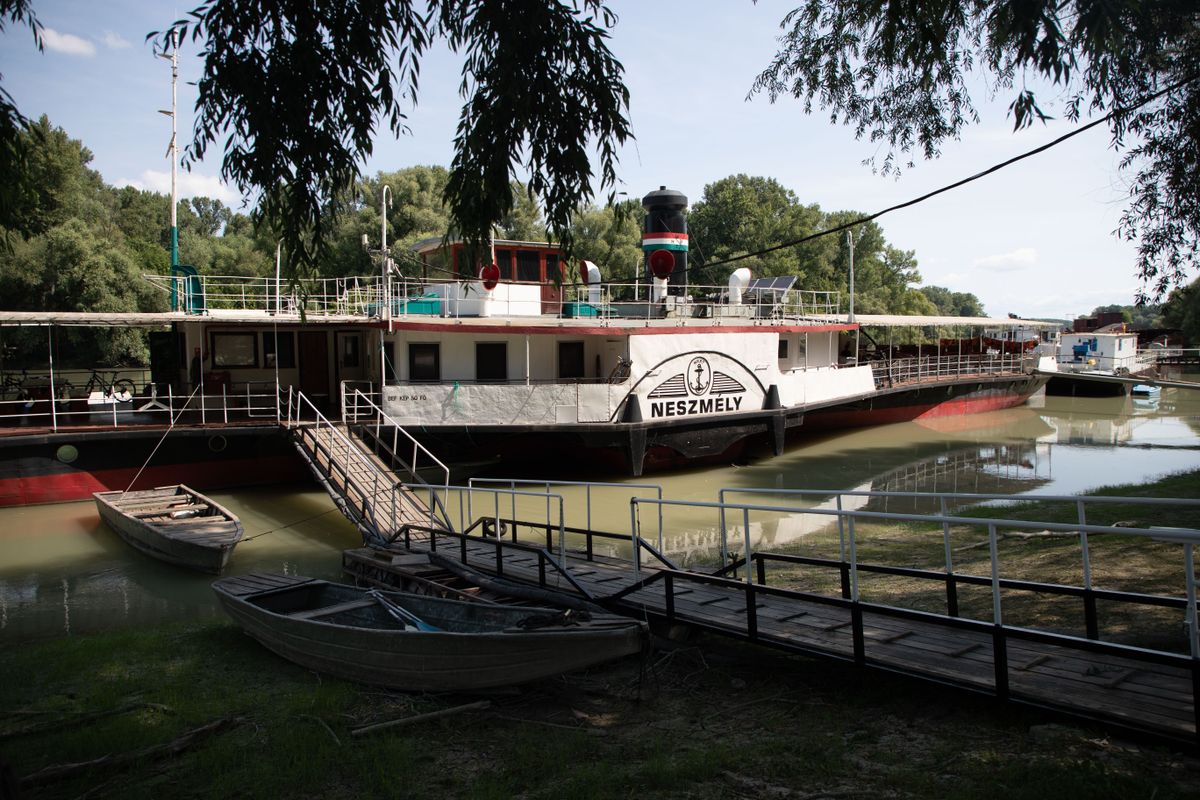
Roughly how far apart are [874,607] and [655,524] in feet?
29.6

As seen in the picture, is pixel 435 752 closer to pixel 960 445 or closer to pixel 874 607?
pixel 874 607

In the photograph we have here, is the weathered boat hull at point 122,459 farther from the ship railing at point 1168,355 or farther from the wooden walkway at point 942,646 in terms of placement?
the ship railing at point 1168,355

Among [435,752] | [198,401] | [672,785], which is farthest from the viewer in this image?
[198,401]

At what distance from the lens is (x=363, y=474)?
14.7 m

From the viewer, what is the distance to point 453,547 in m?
10.8

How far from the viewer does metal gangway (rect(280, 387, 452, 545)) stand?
1277cm

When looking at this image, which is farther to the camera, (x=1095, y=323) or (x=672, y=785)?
(x=1095, y=323)

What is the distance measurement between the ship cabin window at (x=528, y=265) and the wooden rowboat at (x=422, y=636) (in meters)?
13.4

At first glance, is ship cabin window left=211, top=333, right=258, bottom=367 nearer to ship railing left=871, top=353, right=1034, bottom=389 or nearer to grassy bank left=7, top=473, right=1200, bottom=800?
grassy bank left=7, top=473, right=1200, bottom=800

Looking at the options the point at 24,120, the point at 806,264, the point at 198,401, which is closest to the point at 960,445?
the point at 198,401

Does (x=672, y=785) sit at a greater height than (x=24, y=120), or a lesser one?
lesser

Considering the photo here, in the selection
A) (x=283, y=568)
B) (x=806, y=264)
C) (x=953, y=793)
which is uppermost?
(x=806, y=264)

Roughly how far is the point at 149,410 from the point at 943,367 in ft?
93.4

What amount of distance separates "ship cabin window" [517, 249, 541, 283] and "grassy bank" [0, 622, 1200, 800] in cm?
1481
